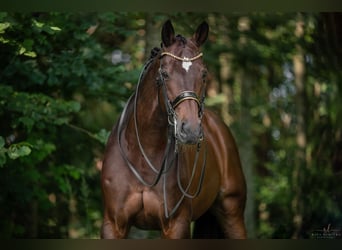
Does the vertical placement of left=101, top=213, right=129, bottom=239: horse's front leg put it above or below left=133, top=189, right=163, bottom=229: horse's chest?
below

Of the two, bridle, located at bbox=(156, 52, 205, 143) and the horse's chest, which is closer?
bridle, located at bbox=(156, 52, 205, 143)

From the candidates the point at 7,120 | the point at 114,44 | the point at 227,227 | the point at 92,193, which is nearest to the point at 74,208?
the point at 92,193

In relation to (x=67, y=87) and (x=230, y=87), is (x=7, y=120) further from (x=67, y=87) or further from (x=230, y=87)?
(x=230, y=87)

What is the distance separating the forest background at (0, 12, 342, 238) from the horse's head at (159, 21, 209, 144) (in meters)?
1.32

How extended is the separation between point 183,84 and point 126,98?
3181mm

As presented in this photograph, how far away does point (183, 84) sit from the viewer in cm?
484

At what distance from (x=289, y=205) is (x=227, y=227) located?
479 cm

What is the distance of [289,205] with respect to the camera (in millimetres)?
10773

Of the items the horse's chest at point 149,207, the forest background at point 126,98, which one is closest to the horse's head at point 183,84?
the horse's chest at point 149,207

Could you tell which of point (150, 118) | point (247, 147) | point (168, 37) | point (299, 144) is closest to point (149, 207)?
point (150, 118)

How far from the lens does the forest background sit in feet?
23.7

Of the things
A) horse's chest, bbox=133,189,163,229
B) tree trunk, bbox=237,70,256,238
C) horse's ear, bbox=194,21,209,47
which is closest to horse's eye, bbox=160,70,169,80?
horse's ear, bbox=194,21,209,47

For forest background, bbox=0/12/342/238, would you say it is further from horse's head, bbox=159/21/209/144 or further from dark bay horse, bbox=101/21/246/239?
Result: horse's head, bbox=159/21/209/144

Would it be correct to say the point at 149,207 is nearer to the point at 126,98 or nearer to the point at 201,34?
the point at 201,34
